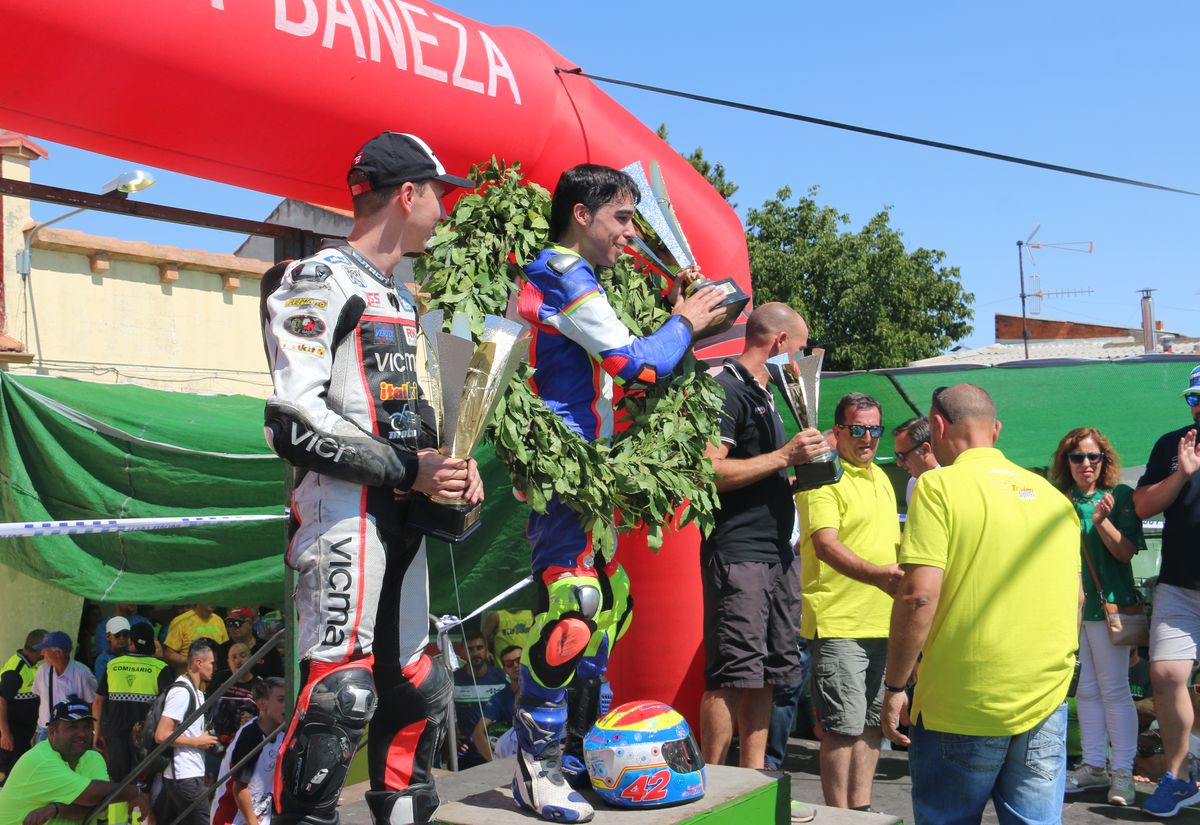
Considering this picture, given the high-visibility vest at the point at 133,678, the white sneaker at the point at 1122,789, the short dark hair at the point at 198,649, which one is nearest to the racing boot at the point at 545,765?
the white sneaker at the point at 1122,789

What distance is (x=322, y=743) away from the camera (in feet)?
8.64

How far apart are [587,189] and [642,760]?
5.65 ft

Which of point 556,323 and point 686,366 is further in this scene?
point 686,366

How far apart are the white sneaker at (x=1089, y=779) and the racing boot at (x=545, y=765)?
13.5ft

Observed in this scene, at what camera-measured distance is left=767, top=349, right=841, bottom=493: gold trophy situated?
4.27 meters

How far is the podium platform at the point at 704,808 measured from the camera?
3.38m

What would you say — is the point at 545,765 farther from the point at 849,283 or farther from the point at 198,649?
the point at 849,283

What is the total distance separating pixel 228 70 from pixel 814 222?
100ft

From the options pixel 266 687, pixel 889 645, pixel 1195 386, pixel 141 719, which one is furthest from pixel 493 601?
pixel 889 645

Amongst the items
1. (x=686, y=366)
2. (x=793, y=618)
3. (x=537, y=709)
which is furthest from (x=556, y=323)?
(x=793, y=618)

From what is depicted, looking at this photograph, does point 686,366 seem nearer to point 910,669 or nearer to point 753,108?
point 910,669

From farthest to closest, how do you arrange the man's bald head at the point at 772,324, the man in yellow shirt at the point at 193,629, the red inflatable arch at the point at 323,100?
the man in yellow shirt at the point at 193,629
the man's bald head at the point at 772,324
the red inflatable arch at the point at 323,100

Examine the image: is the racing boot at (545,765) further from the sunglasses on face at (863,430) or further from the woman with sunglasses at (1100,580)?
the woman with sunglasses at (1100,580)

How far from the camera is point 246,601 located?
8.34 metres
